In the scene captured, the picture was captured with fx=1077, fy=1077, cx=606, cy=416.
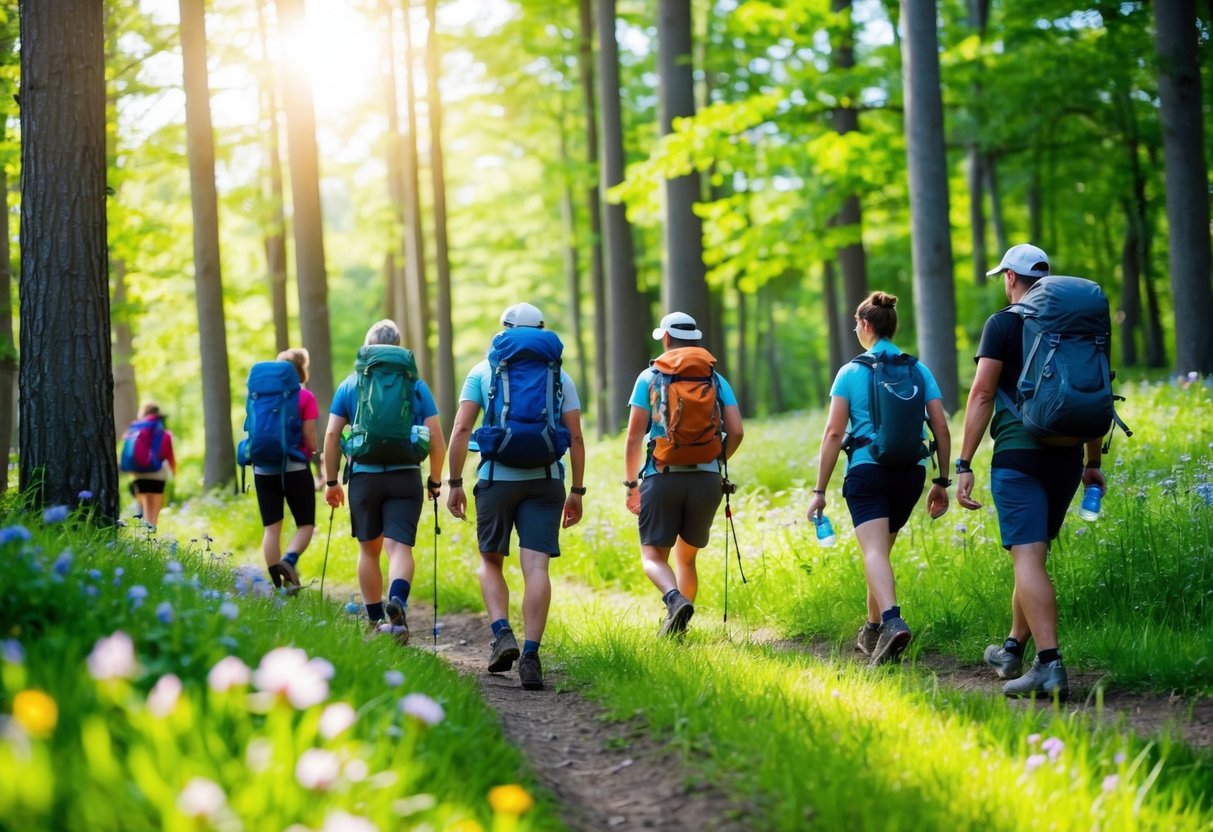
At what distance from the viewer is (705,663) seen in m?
5.62

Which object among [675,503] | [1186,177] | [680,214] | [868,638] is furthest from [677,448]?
[1186,177]

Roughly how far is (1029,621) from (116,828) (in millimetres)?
4340

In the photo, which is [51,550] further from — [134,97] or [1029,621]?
[134,97]

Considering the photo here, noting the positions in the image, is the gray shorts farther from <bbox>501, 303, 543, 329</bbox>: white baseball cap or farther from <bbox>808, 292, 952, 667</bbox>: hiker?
<bbox>501, 303, 543, 329</bbox>: white baseball cap

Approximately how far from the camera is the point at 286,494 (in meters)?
9.06

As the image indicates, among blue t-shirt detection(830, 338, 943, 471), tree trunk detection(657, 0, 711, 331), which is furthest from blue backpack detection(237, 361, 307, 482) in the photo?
tree trunk detection(657, 0, 711, 331)

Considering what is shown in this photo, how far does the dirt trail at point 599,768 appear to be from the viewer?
3717 millimetres

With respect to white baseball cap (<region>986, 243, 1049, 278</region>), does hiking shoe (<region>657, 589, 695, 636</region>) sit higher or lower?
lower

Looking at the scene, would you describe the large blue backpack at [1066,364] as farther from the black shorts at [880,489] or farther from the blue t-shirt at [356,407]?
the blue t-shirt at [356,407]

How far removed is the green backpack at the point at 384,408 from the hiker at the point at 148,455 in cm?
711

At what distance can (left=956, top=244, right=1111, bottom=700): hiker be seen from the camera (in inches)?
213

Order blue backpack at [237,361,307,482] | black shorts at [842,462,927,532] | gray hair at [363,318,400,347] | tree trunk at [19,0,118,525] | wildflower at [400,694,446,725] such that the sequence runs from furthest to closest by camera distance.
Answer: blue backpack at [237,361,307,482] < gray hair at [363,318,400,347] < tree trunk at [19,0,118,525] < black shorts at [842,462,927,532] < wildflower at [400,694,446,725]

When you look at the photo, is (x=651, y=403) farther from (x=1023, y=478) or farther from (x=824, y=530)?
(x=1023, y=478)

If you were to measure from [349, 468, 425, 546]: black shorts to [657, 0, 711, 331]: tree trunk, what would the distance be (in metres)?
7.98
